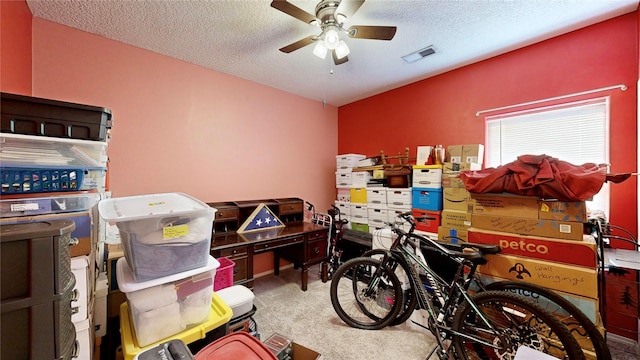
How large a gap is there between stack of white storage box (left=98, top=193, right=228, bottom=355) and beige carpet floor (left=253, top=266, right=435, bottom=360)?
104cm

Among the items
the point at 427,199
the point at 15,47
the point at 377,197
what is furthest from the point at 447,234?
the point at 15,47

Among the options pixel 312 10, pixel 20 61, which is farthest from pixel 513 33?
pixel 20 61

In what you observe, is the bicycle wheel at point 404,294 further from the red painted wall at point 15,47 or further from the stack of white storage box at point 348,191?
the red painted wall at point 15,47

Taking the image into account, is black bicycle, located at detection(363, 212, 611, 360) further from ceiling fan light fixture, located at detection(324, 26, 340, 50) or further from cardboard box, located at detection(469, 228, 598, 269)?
ceiling fan light fixture, located at detection(324, 26, 340, 50)

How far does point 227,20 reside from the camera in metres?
2.12

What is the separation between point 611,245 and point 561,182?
50.4 inches

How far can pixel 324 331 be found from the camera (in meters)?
2.20

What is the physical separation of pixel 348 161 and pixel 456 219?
1845 mm

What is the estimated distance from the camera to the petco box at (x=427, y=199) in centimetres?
281

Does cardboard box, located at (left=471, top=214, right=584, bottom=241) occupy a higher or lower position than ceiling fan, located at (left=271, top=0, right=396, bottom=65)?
lower

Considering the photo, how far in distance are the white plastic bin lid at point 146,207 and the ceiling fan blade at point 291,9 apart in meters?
1.38

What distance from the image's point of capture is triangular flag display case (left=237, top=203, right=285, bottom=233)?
2958 millimetres

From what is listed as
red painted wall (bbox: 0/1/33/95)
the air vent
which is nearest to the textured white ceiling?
the air vent

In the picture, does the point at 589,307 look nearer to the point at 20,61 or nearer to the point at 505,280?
the point at 505,280
